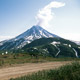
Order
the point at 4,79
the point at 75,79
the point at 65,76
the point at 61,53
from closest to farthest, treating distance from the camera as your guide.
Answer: the point at 75,79 → the point at 65,76 → the point at 4,79 → the point at 61,53

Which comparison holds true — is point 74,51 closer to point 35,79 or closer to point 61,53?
point 61,53

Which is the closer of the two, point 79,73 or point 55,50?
point 79,73

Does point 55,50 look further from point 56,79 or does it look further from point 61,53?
point 56,79

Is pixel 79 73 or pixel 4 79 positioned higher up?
pixel 79 73

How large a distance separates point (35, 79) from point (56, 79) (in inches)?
93.9

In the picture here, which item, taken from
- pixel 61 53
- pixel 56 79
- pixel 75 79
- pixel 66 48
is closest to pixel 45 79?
pixel 56 79

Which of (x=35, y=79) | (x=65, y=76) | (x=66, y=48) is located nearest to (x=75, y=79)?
(x=65, y=76)

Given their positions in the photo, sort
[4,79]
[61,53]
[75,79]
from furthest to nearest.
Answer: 1. [61,53]
2. [4,79]
3. [75,79]

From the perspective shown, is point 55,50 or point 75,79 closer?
point 75,79

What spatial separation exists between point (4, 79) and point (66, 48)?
6761 inches

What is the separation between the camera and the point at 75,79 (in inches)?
661

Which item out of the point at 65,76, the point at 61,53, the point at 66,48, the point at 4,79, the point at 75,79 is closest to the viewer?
the point at 75,79

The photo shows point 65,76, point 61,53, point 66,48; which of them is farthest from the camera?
point 66,48

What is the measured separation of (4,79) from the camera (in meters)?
27.7
